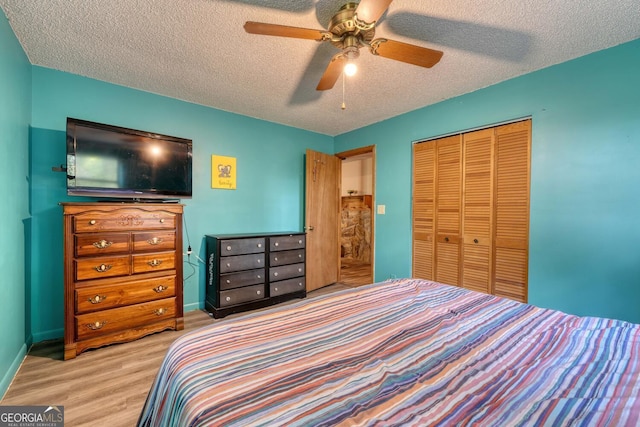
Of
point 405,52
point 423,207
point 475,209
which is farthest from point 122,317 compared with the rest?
point 475,209

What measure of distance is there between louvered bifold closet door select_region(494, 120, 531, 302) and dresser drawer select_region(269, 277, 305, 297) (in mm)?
2216

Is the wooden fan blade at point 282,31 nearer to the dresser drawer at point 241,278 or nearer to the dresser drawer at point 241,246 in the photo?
the dresser drawer at point 241,246

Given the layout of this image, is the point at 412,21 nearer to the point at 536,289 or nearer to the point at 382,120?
the point at 382,120

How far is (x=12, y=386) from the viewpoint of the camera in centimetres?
170

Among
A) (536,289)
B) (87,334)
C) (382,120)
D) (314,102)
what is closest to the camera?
(87,334)

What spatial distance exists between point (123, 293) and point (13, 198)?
3.31 feet

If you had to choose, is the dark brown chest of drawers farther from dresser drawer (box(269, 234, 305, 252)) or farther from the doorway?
the doorway

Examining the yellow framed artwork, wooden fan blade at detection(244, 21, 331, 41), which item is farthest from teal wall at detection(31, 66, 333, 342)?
wooden fan blade at detection(244, 21, 331, 41)

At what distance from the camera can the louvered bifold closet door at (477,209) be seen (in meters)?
2.63

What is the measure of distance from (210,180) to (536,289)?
3.60 m

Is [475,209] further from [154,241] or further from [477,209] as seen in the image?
[154,241]

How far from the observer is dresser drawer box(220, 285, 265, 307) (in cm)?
282

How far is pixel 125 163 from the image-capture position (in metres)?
2.34

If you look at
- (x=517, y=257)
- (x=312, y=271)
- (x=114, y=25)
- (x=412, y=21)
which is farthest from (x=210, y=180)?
(x=517, y=257)
